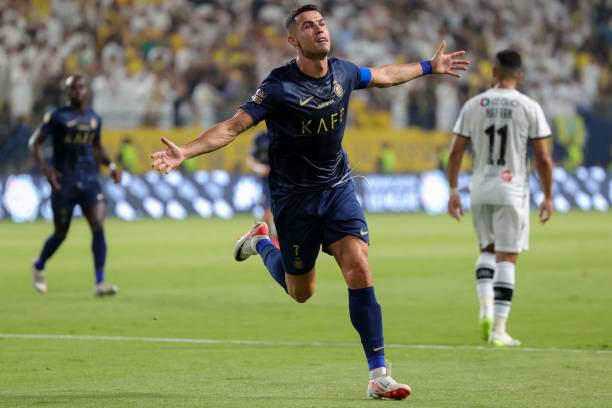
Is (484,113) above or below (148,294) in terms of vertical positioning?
above

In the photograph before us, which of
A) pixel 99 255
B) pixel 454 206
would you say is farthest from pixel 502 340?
pixel 99 255

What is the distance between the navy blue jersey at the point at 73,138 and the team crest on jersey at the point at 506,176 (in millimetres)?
5998

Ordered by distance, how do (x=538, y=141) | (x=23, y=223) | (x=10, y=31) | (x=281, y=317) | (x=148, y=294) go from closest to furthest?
(x=538, y=141) → (x=281, y=317) → (x=148, y=294) → (x=23, y=223) → (x=10, y=31)

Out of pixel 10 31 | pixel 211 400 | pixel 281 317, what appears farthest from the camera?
pixel 10 31

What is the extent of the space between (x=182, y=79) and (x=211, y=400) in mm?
24474

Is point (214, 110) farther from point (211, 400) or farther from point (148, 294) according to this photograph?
point (211, 400)

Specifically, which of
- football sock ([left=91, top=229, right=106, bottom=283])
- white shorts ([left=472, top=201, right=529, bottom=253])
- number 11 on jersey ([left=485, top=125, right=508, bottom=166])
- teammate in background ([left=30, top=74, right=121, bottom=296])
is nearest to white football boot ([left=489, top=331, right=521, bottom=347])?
white shorts ([left=472, top=201, right=529, bottom=253])

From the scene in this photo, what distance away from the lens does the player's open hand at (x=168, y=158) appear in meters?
6.82

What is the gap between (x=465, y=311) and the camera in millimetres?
12781

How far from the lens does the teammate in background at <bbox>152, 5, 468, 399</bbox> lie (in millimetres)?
7676

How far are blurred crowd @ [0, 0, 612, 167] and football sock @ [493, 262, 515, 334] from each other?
1896 centimetres

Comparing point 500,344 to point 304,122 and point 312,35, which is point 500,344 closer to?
point 304,122

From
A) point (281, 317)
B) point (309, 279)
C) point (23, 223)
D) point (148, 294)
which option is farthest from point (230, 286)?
point (23, 223)

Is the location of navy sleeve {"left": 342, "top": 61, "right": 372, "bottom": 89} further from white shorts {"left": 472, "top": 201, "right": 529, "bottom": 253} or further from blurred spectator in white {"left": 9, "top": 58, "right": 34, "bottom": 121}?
blurred spectator in white {"left": 9, "top": 58, "right": 34, "bottom": 121}
